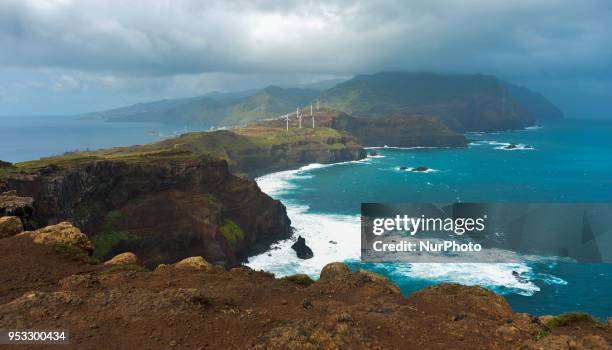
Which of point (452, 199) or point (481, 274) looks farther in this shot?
point (452, 199)

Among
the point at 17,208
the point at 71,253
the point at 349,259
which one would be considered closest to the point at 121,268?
the point at 71,253

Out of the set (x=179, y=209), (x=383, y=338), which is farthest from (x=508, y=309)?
(x=179, y=209)

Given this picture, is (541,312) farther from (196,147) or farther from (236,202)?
(196,147)

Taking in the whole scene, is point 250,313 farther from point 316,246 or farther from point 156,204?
point 316,246

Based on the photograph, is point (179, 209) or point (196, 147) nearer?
point (179, 209)

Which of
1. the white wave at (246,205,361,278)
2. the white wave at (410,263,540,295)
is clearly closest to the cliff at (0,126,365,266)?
the white wave at (246,205,361,278)

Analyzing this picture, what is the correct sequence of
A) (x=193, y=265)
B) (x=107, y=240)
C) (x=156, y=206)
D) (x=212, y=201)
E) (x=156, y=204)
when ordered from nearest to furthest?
(x=193, y=265), (x=107, y=240), (x=156, y=206), (x=156, y=204), (x=212, y=201)

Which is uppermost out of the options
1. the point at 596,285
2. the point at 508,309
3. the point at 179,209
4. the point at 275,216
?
the point at 508,309
